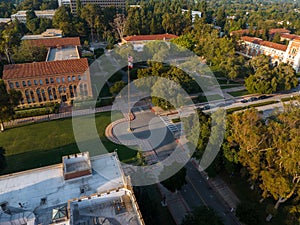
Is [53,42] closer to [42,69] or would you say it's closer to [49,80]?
[42,69]

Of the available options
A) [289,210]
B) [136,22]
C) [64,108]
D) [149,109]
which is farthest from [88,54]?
[289,210]

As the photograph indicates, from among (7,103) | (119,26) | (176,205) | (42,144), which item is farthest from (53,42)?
(176,205)

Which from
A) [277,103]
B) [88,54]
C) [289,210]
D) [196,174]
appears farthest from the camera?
[88,54]

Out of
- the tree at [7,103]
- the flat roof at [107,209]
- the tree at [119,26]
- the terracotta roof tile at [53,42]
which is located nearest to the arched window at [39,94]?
the tree at [7,103]

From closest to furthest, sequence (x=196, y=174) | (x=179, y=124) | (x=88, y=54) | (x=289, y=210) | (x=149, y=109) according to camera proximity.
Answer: (x=289, y=210) → (x=196, y=174) → (x=179, y=124) → (x=149, y=109) → (x=88, y=54)

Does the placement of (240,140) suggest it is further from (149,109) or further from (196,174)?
(149,109)

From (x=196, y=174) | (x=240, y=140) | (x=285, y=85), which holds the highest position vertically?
(x=240, y=140)

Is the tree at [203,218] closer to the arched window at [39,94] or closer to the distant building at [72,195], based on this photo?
the distant building at [72,195]

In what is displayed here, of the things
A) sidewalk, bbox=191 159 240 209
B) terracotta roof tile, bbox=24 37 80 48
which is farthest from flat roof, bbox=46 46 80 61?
sidewalk, bbox=191 159 240 209
